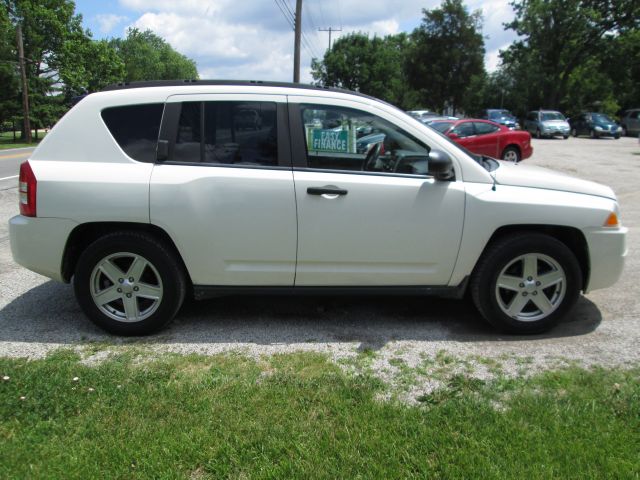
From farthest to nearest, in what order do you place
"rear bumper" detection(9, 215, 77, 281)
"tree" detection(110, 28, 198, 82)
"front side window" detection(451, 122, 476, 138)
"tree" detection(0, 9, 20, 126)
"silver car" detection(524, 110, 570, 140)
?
1. "tree" detection(110, 28, 198, 82)
2. "tree" detection(0, 9, 20, 126)
3. "silver car" detection(524, 110, 570, 140)
4. "front side window" detection(451, 122, 476, 138)
5. "rear bumper" detection(9, 215, 77, 281)

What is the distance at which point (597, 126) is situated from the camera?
35156 mm

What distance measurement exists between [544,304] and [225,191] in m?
2.51

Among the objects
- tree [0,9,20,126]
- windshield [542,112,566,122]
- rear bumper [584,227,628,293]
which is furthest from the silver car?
tree [0,9,20,126]

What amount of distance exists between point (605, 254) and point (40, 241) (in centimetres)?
416

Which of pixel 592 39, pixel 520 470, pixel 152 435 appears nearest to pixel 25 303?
pixel 152 435

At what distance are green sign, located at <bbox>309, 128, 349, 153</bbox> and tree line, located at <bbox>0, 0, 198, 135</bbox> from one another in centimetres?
4375

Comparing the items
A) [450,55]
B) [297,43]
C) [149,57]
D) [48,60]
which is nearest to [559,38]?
[450,55]

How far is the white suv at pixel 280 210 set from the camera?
3.90m

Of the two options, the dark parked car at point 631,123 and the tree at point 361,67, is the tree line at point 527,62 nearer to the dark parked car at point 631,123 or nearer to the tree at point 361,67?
the tree at point 361,67

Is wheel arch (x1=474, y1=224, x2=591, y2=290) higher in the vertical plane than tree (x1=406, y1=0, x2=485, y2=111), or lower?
lower

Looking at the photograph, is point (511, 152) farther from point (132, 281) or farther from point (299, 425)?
point (299, 425)

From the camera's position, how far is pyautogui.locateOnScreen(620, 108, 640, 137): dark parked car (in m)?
37.2

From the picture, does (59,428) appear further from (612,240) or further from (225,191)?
(612,240)

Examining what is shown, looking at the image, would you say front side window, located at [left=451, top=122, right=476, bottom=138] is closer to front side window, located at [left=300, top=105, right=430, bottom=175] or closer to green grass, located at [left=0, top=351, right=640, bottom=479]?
front side window, located at [left=300, top=105, right=430, bottom=175]
